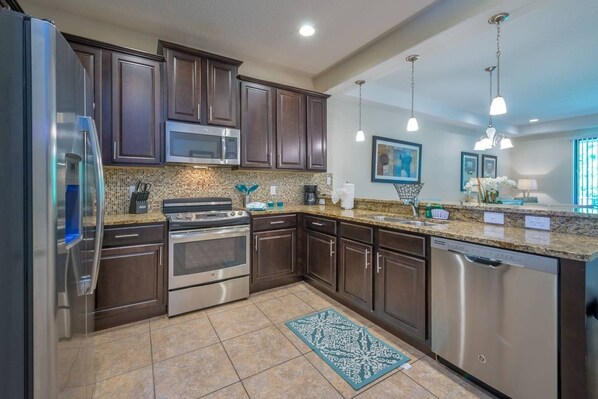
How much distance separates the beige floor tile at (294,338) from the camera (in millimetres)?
1956

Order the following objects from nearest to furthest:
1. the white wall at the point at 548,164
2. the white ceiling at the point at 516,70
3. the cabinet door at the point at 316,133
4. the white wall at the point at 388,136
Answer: the white ceiling at the point at 516,70 < the cabinet door at the point at 316,133 < the white wall at the point at 388,136 < the white wall at the point at 548,164

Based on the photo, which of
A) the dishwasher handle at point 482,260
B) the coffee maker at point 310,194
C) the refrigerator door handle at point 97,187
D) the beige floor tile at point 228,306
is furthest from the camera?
the coffee maker at point 310,194

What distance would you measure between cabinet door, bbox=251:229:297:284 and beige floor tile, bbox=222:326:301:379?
0.78 m

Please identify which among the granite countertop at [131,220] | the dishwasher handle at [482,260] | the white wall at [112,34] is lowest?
the dishwasher handle at [482,260]

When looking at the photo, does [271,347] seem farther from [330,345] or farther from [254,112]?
[254,112]

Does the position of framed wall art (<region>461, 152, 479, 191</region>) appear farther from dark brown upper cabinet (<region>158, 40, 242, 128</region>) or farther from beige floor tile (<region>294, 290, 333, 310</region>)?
dark brown upper cabinet (<region>158, 40, 242, 128</region>)

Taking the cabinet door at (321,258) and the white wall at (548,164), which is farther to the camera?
the white wall at (548,164)

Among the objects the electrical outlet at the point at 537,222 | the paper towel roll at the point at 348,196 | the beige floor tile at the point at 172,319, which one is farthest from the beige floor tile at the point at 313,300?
the electrical outlet at the point at 537,222

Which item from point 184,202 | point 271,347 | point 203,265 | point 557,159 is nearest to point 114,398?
point 271,347

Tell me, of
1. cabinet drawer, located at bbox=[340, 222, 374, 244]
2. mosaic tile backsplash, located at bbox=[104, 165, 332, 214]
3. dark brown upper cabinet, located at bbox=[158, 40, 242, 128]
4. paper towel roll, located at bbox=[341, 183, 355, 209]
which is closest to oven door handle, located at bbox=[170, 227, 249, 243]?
mosaic tile backsplash, located at bbox=[104, 165, 332, 214]

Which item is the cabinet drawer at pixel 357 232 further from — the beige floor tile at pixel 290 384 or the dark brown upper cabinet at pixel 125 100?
the dark brown upper cabinet at pixel 125 100

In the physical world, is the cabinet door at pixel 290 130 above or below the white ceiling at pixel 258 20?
below

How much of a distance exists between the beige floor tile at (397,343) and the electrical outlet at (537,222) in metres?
1.19

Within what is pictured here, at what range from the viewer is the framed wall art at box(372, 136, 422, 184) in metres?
4.50
